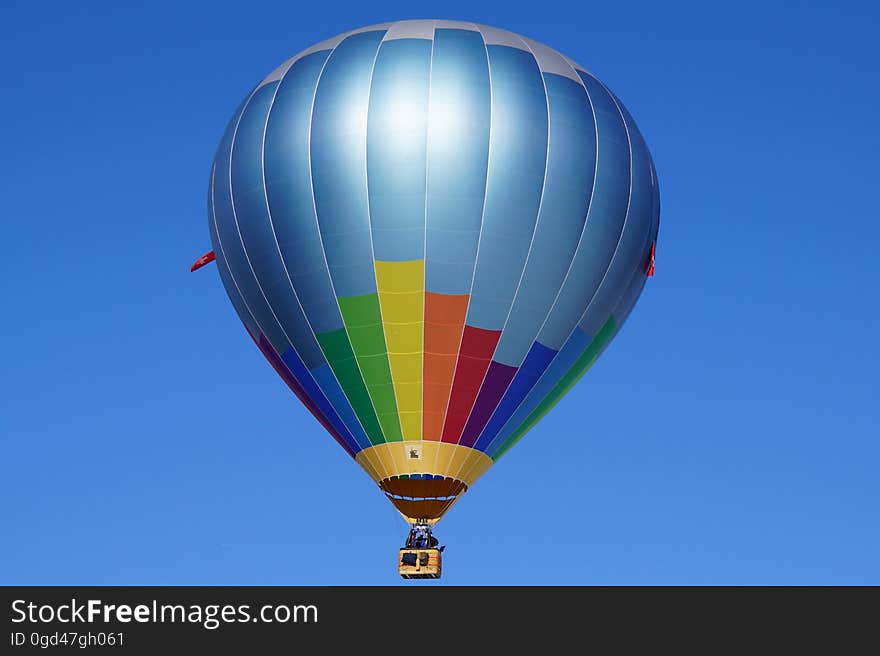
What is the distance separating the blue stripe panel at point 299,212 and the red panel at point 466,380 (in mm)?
2022

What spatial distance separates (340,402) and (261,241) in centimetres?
282

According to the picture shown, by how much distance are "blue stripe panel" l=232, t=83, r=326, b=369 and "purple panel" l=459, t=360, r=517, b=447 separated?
99.9 inches

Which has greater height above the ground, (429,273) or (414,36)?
(414,36)

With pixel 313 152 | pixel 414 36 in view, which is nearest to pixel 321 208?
pixel 313 152

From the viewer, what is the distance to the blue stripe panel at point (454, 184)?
34.5m

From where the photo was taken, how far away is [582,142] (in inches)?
1390

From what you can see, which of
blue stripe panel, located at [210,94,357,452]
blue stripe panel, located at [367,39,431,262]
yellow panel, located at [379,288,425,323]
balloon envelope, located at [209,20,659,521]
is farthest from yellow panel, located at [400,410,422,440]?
blue stripe panel, located at [367,39,431,262]

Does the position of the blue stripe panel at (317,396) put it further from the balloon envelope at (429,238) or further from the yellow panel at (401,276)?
the yellow panel at (401,276)

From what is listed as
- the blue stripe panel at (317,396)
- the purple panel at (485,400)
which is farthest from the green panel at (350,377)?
the purple panel at (485,400)

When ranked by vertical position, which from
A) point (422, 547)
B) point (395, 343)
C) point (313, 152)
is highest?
point (313, 152)

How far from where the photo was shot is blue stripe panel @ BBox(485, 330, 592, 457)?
117 ft

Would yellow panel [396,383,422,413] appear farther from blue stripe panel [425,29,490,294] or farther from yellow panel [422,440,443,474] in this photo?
blue stripe panel [425,29,490,294]

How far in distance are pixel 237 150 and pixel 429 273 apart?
4.02 m

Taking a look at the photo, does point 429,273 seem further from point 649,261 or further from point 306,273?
point 649,261
